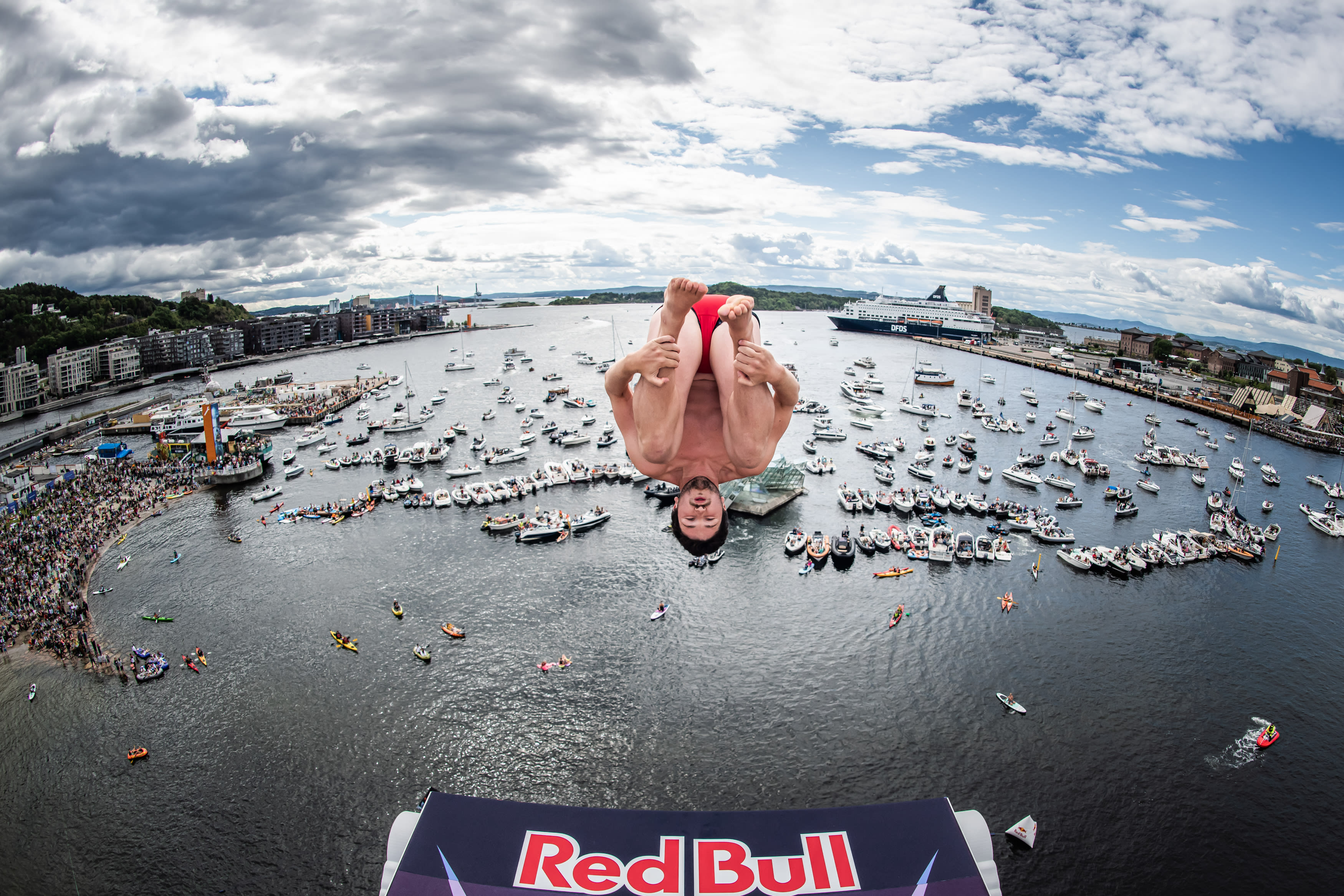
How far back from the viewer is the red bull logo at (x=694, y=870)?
731 cm

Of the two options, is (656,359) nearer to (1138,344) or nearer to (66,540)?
(66,540)

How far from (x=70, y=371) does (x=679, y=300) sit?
7058 centimetres

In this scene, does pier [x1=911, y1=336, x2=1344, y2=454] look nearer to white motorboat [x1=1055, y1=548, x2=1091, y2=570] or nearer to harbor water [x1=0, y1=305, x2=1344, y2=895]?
harbor water [x1=0, y1=305, x2=1344, y2=895]

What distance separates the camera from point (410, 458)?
3562cm

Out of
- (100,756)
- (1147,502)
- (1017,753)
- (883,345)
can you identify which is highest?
(883,345)

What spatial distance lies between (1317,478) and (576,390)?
48.8 metres

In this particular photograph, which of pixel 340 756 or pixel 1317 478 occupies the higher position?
pixel 1317 478

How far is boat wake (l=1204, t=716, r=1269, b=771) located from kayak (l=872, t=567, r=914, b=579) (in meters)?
9.36

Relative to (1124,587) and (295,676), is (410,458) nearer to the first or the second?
(295,676)

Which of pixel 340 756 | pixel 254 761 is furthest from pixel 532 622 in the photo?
pixel 254 761

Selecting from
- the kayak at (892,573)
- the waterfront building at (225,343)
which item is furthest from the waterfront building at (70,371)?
the kayak at (892,573)

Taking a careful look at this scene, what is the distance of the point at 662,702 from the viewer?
51.1 ft

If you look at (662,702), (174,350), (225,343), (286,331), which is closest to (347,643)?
(662,702)

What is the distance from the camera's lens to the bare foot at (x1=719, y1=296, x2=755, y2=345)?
3973 mm
